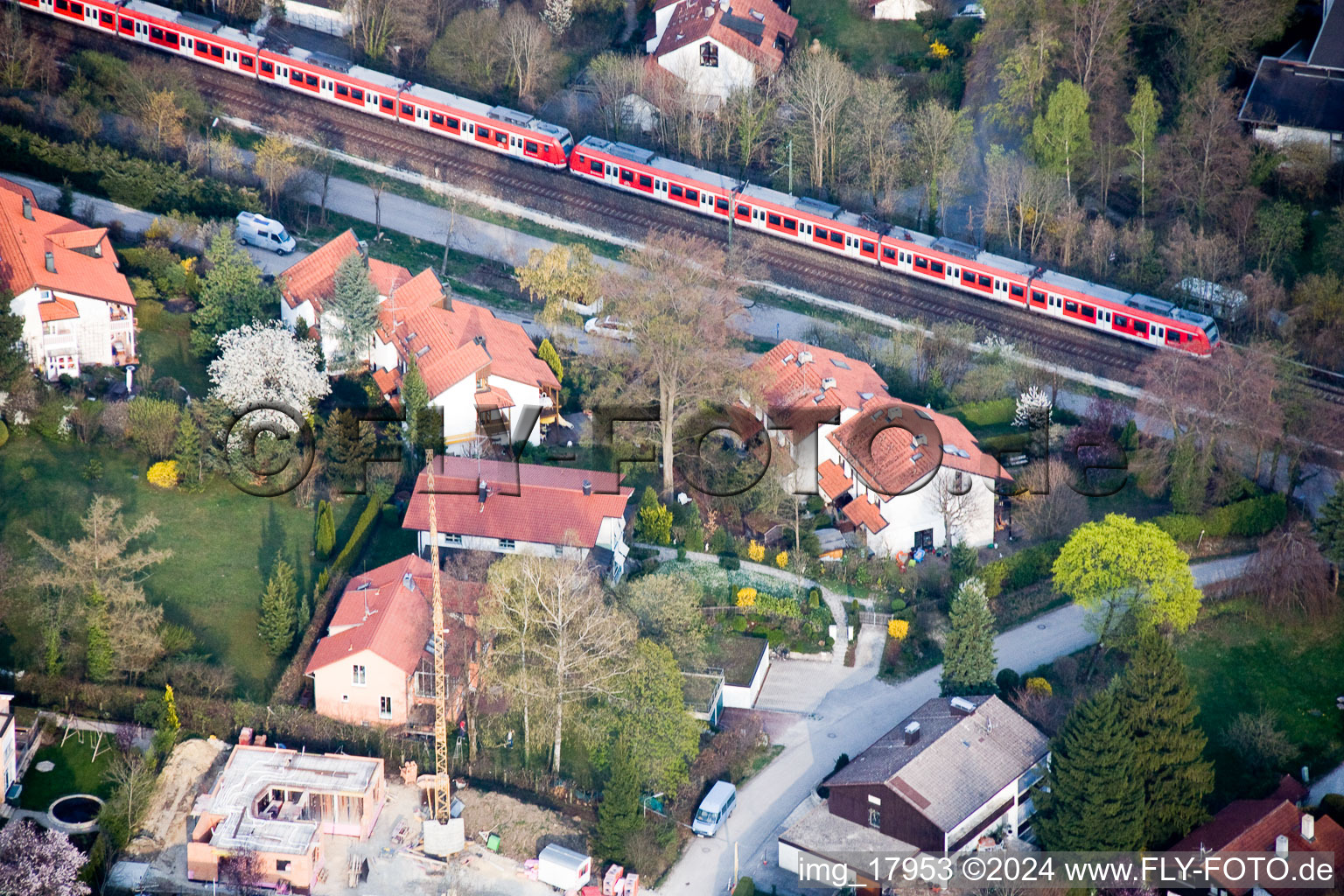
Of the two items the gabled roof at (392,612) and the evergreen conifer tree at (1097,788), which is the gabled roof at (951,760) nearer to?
the evergreen conifer tree at (1097,788)

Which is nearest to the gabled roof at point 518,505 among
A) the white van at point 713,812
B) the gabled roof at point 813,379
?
the gabled roof at point 813,379

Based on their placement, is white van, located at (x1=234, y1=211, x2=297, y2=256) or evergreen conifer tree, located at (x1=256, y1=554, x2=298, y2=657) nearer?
evergreen conifer tree, located at (x1=256, y1=554, x2=298, y2=657)

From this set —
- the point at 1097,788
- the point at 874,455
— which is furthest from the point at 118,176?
the point at 1097,788

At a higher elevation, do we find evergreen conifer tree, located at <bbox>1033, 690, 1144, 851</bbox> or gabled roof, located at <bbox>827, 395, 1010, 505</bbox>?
gabled roof, located at <bbox>827, 395, 1010, 505</bbox>

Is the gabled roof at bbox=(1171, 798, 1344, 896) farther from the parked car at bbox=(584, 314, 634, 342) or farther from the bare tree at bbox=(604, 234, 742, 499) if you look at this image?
the parked car at bbox=(584, 314, 634, 342)

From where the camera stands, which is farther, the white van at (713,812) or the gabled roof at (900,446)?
the gabled roof at (900,446)

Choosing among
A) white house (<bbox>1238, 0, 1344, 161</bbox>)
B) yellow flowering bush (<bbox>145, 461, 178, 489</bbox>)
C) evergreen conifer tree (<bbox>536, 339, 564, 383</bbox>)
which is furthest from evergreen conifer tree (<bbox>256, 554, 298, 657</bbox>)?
white house (<bbox>1238, 0, 1344, 161</bbox>)

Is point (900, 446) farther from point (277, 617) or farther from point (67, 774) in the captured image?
point (67, 774)
